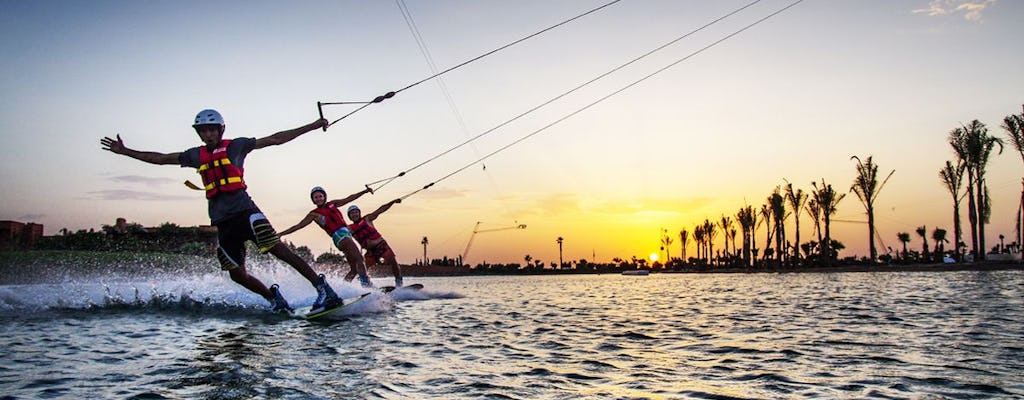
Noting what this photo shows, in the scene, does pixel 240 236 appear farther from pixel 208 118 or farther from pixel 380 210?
pixel 380 210

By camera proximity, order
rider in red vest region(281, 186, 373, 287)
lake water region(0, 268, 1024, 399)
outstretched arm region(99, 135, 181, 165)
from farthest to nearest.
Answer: rider in red vest region(281, 186, 373, 287)
outstretched arm region(99, 135, 181, 165)
lake water region(0, 268, 1024, 399)

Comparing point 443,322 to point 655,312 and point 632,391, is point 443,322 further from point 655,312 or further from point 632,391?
point 632,391

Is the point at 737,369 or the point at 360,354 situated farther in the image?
the point at 360,354

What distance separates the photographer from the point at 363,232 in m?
21.1

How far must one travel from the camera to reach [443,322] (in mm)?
12227

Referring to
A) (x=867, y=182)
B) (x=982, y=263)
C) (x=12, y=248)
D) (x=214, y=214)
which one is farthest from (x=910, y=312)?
(x=12, y=248)

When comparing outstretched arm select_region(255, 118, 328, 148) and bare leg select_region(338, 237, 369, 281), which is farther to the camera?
bare leg select_region(338, 237, 369, 281)

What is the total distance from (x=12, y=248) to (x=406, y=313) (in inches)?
2571

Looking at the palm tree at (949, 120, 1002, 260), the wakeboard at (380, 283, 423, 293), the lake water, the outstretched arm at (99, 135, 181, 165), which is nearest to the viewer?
the lake water

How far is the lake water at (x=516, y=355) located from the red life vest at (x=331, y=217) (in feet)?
16.1

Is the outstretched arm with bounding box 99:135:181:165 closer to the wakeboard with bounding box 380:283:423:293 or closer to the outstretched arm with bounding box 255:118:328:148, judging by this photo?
the outstretched arm with bounding box 255:118:328:148

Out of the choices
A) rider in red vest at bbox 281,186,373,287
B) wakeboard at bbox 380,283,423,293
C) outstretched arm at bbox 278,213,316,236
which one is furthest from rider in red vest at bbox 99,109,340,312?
wakeboard at bbox 380,283,423,293

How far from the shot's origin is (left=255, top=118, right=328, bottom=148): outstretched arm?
34.1 feet

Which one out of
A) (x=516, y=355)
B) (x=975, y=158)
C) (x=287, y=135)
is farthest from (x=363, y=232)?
(x=975, y=158)
